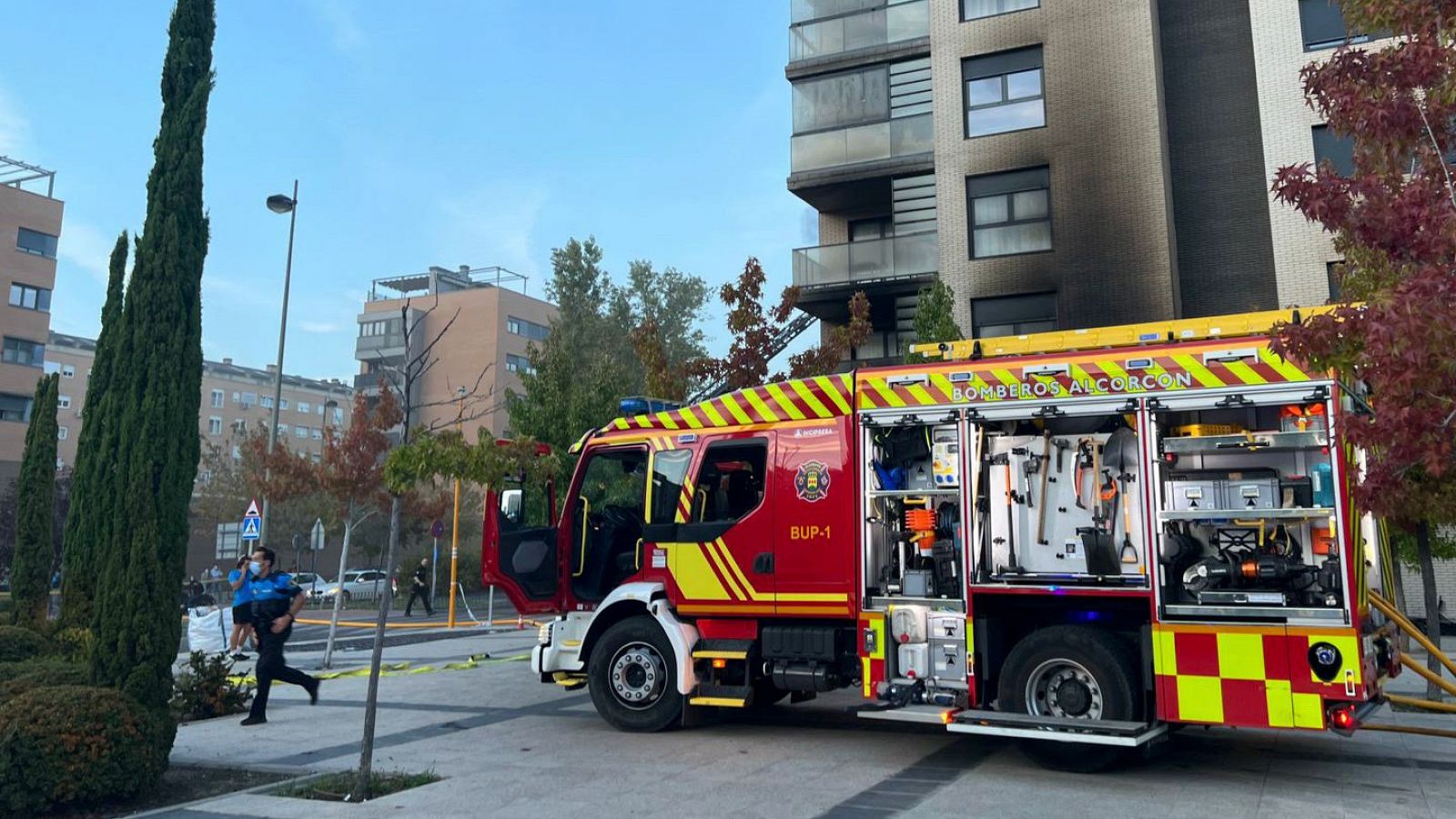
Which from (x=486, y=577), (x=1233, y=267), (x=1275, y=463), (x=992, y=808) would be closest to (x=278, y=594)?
(x=486, y=577)

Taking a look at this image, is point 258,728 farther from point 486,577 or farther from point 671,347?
point 671,347

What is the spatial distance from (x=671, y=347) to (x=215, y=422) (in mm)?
58747

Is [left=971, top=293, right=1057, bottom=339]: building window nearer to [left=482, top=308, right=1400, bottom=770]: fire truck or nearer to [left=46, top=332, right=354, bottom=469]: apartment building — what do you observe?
[left=482, top=308, right=1400, bottom=770]: fire truck

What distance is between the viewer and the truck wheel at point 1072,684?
7379 mm

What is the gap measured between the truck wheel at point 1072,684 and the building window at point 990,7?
17064 mm

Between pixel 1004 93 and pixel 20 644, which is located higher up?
pixel 1004 93

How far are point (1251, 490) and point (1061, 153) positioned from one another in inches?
568

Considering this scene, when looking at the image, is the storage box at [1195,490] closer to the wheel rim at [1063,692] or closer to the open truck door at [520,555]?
the wheel rim at [1063,692]

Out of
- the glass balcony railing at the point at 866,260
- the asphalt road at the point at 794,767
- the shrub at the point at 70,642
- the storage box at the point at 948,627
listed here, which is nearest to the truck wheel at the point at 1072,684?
the asphalt road at the point at 794,767

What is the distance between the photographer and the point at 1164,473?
7504 mm

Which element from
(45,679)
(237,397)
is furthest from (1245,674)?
(237,397)

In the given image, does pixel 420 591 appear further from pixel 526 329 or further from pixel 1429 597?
pixel 526 329

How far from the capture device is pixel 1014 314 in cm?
2044

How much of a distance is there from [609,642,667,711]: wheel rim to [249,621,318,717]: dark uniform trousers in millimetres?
3360
